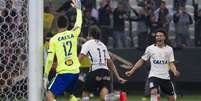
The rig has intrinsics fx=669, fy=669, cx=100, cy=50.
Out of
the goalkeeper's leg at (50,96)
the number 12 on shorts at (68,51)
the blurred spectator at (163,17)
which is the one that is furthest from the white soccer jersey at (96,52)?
the blurred spectator at (163,17)

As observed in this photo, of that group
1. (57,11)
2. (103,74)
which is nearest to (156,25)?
(57,11)

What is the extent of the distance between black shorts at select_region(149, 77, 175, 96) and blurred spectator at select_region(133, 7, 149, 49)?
210 inches

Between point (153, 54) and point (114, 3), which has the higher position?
point (114, 3)

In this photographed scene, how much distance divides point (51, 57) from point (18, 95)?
1.20 metres

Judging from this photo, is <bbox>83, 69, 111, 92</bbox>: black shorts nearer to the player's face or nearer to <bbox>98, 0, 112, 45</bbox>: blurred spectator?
the player's face

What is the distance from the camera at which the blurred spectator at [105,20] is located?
18.3m

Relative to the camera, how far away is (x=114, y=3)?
18938 mm

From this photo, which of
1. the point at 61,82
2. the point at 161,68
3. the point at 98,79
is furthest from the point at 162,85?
the point at 61,82

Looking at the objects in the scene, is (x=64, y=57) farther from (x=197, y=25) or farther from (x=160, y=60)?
(x=197, y=25)

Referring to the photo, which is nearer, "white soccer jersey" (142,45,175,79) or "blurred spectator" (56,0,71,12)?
"white soccer jersey" (142,45,175,79)

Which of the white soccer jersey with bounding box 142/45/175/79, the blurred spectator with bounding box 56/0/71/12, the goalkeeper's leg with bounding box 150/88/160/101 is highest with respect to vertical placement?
the blurred spectator with bounding box 56/0/71/12

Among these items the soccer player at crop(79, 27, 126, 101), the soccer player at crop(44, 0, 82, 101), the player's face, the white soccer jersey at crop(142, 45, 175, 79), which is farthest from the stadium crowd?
the soccer player at crop(44, 0, 82, 101)

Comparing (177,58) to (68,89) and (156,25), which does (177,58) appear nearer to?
(156,25)

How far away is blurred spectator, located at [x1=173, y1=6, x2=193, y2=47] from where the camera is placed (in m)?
18.3
